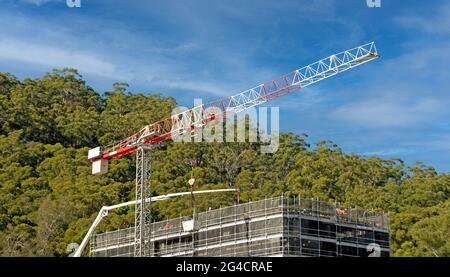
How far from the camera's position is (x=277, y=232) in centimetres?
4372

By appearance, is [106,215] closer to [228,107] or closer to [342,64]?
[228,107]

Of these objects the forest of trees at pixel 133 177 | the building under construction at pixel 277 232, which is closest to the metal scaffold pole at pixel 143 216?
the building under construction at pixel 277 232

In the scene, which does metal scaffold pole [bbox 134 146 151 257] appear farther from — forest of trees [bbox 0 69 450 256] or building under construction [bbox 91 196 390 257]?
forest of trees [bbox 0 69 450 256]

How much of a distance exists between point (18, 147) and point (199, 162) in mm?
23503

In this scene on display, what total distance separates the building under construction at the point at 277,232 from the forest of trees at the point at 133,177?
907 centimetres

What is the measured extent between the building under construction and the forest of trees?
29.8 feet

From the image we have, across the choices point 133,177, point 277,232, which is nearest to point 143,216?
point 277,232

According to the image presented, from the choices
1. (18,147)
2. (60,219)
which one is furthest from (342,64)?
(18,147)

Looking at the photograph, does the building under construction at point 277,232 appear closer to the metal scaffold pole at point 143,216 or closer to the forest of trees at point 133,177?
the metal scaffold pole at point 143,216

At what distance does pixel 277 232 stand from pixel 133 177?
131 feet

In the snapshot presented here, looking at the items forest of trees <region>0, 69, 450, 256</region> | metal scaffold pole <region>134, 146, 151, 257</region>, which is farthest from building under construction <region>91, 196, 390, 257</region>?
forest of trees <region>0, 69, 450, 256</region>

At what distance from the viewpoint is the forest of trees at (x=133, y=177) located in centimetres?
6350

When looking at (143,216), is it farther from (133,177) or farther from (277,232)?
(133,177)

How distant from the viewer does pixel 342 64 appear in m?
55.0
